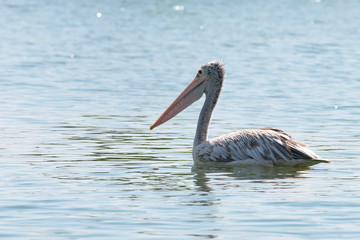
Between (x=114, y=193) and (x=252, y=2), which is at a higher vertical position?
(x=252, y=2)

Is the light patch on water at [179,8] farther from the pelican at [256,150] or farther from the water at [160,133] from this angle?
the pelican at [256,150]

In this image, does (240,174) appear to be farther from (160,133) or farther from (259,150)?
(160,133)

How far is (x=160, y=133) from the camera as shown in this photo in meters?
11.0

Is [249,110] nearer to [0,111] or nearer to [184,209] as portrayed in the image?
[0,111]

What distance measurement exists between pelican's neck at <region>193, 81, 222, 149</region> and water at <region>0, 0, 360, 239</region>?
13.0 inches

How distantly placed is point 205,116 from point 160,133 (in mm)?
1477

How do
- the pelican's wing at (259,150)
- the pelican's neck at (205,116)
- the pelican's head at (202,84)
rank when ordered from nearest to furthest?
the pelican's wing at (259,150) → the pelican's neck at (205,116) → the pelican's head at (202,84)

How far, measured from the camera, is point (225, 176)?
8.38 m

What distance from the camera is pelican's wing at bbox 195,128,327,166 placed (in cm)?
857

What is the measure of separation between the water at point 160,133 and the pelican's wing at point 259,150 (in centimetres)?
12

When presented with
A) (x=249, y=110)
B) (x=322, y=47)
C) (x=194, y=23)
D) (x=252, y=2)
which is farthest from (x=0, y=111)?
(x=252, y=2)

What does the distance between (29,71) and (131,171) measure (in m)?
9.45

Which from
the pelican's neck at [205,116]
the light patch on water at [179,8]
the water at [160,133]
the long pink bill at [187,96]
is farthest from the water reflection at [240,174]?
the light patch on water at [179,8]

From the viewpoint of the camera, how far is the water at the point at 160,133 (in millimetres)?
6535
